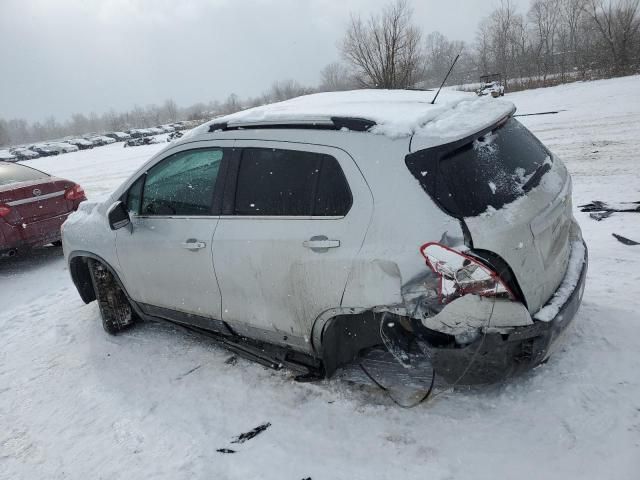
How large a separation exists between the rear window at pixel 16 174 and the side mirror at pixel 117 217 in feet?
12.9

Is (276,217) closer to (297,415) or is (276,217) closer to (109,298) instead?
(297,415)

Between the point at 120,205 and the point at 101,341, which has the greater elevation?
the point at 120,205

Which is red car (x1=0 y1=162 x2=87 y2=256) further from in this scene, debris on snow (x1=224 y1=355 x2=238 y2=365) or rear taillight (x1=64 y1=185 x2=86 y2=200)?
debris on snow (x1=224 y1=355 x2=238 y2=365)

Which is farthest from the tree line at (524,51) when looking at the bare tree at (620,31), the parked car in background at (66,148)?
the parked car in background at (66,148)

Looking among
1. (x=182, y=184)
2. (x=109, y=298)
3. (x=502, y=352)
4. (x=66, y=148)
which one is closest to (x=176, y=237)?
(x=182, y=184)

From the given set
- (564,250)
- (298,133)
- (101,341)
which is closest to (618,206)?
(564,250)

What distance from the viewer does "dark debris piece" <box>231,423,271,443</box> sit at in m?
2.83

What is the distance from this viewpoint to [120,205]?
3.76m

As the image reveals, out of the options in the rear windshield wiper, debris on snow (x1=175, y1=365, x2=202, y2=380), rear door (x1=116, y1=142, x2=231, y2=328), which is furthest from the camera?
debris on snow (x1=175, y1=365, x2=202, y2=380)

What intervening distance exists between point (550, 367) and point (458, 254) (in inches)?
Result: 50.2

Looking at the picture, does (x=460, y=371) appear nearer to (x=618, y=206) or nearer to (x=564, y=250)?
(x=564, y=250)

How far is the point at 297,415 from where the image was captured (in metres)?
2.96

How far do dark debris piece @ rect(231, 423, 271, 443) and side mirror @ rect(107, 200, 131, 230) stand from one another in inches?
76.5

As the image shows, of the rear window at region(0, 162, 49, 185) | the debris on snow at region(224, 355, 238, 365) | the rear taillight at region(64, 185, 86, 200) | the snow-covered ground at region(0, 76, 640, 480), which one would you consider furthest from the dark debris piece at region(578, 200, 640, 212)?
the rear window at region(0, 162, 49, 185)
